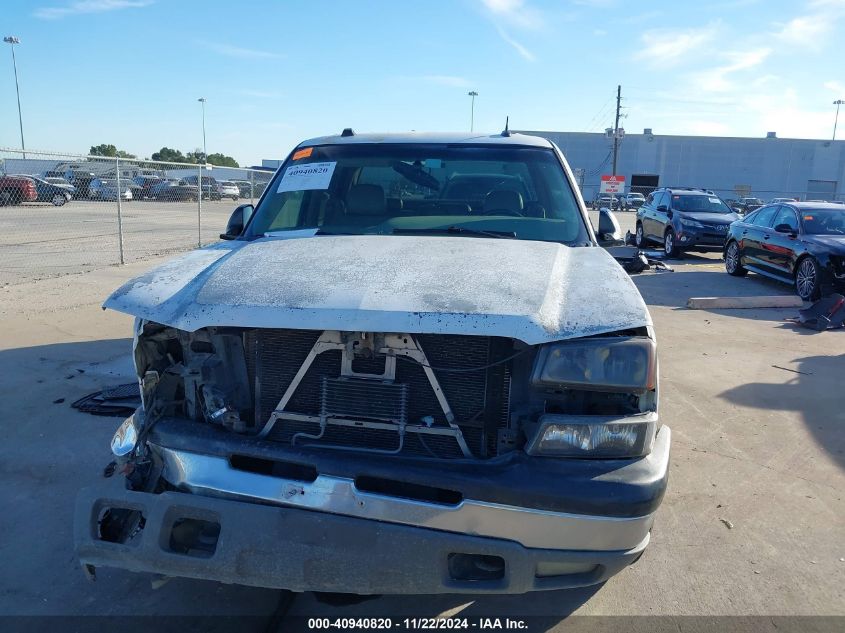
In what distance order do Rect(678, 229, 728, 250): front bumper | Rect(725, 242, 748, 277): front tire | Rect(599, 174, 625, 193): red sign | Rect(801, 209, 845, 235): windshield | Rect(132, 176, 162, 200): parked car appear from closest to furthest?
1. Rect(801, 209, 845, 235): windshield
2. Rect(725, 242, 748, 277): front tire
3. Rect(678, 229, 728, 250): front bumper
4. Rect(132, 176, 162, 200): parked car
5. Rect(599, 174, 625, 193): red sign

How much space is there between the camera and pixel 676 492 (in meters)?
3.89

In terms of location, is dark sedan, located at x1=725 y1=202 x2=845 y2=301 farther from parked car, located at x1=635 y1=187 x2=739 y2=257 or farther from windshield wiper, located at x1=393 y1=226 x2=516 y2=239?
windshield wiper, located at x1=393 y1=226 x2=516 y2=239

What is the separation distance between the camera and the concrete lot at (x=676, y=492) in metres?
2.81

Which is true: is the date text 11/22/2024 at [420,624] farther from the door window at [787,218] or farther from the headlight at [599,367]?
the door window at [787,218]

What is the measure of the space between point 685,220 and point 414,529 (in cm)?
1503

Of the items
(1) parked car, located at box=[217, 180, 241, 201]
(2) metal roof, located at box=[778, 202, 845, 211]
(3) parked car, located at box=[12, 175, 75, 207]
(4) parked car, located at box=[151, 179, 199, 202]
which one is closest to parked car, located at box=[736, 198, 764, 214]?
(2) metal roof, located at box=[778, 202, 845, 211]

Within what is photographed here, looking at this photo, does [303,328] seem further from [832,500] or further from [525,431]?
[832,500]

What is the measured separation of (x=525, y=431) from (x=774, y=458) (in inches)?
115

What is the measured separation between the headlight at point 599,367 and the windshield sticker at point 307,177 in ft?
7.17

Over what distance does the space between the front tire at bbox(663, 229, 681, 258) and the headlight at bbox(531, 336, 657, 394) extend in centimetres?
1460

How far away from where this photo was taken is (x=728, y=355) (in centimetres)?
698

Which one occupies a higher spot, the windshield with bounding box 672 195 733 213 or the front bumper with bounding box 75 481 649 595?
the windshield with bounding box 672 195 733 213

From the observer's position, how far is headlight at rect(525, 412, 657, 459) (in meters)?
2.24

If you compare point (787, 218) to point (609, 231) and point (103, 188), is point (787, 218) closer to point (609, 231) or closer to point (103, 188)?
point (609, 231)
